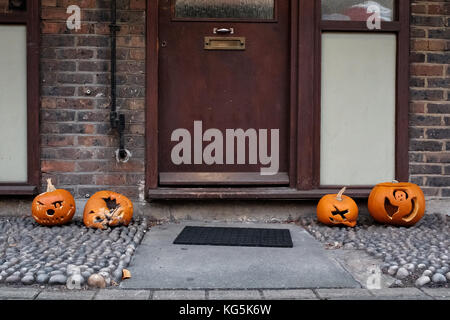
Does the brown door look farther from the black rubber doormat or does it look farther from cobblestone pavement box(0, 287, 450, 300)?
cobblestone pavement box(0, 287, 450, 300)

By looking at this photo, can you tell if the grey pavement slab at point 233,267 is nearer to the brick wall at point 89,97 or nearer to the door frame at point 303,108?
the door frame at point 303,108

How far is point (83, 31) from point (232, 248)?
2.41 m

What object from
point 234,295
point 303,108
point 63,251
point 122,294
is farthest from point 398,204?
point 63,251

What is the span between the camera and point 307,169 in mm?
4465

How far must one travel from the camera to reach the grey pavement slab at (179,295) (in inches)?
96.5

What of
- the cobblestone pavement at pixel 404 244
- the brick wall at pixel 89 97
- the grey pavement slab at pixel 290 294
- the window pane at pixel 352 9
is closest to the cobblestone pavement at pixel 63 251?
the brick wall at pixel 89 97

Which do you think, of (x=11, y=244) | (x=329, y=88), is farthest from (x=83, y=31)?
(x=329, y=88)

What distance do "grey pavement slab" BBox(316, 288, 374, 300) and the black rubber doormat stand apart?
93 cm

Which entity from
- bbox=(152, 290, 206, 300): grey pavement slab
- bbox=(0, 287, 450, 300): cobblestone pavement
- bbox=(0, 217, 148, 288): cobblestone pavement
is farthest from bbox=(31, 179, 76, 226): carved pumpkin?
bbox=(152, 290, 206, 300): grey pavement slab

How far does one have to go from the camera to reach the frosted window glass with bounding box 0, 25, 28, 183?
14.4ft

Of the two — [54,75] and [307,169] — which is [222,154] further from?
[54,75]

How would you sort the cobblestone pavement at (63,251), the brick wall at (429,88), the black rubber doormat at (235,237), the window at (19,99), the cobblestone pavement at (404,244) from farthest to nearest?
the brick wall at (429,88)
the window at (19,99)
the black rubber doormat at (235,237)
the cobblestone pavement at (404,244)
the cobblestone pavement at (63,251)

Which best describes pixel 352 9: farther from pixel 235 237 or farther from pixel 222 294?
pixel 222 294

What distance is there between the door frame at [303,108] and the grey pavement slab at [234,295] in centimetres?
186
